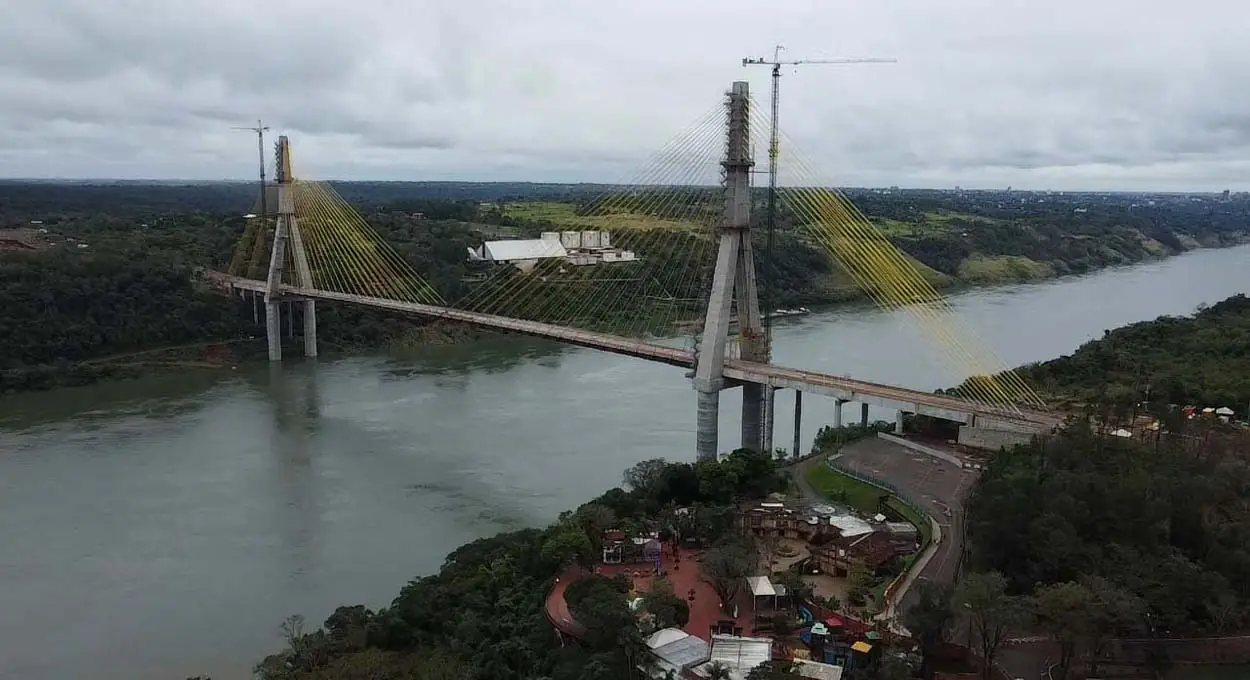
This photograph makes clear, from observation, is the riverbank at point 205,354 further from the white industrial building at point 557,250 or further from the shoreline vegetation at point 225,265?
the white industrial building at point 557,250

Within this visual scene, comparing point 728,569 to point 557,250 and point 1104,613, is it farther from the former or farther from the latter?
point 557,250

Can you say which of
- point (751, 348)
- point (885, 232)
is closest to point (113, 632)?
point (751, 348)

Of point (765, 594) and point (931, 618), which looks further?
point (765, 594)

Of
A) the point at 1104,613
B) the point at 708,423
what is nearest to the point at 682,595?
the point at 1104,613

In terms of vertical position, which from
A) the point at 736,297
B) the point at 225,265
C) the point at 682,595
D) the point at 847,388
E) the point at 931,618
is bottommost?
the point at 682,595

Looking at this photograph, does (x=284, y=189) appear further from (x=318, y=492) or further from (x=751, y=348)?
(x=751, y=348)

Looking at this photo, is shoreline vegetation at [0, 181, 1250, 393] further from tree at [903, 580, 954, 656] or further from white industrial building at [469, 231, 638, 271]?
tree at [903, 580, 954, 656]

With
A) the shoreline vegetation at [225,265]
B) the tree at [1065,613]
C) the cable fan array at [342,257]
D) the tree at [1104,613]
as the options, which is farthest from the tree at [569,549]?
the cable fan array at [342,257]
